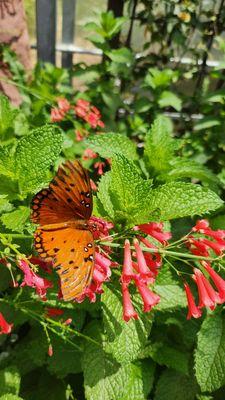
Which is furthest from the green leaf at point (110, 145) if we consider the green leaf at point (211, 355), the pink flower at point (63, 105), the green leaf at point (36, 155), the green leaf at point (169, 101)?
the green leaf at point (169, 101)

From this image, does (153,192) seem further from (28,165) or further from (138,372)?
(138,372)

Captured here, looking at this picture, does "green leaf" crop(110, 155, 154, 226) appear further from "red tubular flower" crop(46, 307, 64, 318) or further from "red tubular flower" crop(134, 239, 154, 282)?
"red tubular flower" crop(46, 307, 64, 318)

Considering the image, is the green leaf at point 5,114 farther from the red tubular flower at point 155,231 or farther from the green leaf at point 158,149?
the red tubular flower at point 155,231

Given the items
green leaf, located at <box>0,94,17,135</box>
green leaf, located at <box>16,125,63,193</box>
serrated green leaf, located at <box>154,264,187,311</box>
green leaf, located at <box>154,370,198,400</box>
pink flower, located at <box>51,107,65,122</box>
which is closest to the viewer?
green leaf, located at <box>16,125,63,193</box>

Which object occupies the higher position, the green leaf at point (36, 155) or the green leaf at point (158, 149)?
the green leaf at point (158, 149)

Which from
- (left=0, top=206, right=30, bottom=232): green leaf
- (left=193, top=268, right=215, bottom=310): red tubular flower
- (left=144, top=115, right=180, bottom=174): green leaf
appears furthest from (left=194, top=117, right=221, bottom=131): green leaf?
(left=0, top=206, right=30, bottom=232): green leaf

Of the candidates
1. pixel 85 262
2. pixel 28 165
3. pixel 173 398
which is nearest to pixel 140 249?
pixel 85 262
